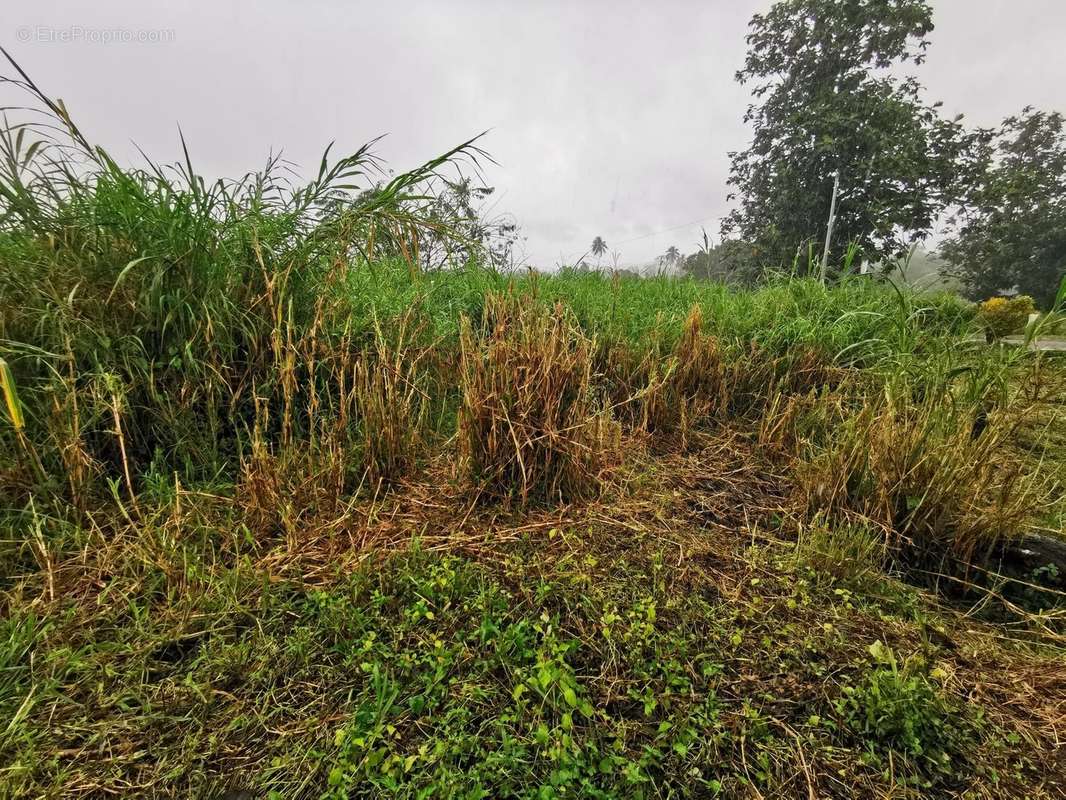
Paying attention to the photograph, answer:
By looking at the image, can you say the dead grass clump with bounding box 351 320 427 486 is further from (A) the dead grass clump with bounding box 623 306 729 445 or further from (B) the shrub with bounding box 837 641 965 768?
(B) the shrub with bounding box 837 641 965 768

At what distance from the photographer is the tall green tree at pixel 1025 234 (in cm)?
1639

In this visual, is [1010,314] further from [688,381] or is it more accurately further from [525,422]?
[525,422]

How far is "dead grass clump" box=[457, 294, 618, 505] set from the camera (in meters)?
1.54

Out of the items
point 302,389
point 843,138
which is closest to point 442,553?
point 302,389

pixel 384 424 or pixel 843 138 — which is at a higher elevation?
pixel 843 138

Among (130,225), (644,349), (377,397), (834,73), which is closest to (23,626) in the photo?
(377,397)

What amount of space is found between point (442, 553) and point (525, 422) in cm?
54

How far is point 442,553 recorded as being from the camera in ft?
4.43

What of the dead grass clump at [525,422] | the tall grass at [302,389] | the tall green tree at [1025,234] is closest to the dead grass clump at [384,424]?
the tall grass at [302,389]

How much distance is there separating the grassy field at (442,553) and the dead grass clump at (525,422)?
0.04ft

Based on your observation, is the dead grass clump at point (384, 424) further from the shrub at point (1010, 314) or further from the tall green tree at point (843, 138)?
the tall green tree at point (843, 138)

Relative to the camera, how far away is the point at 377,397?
1616mm

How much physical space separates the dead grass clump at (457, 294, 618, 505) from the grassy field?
0.01 meters

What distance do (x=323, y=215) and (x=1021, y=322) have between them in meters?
8.93
